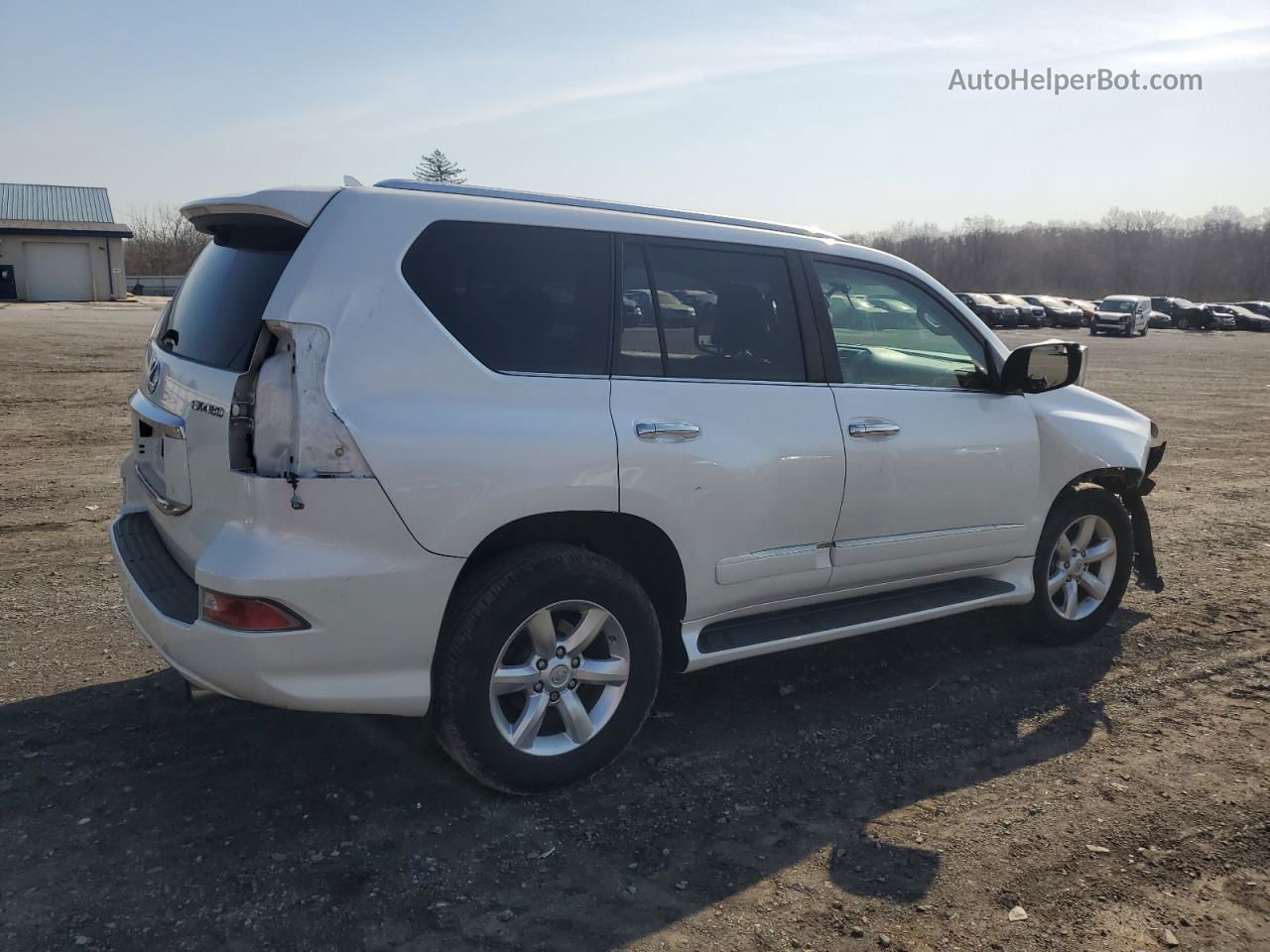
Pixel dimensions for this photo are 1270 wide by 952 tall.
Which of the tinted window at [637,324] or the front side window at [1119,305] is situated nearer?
the tinted window at [637,324]

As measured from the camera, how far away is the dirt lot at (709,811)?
292 cm

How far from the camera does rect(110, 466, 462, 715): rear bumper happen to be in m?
3.04

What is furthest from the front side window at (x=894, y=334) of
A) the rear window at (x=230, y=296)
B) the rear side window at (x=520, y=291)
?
the rear window at (x=230, y=296)

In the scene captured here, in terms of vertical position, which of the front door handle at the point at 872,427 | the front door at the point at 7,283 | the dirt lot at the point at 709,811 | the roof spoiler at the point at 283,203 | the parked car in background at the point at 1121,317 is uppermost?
the front door at the point at 7,283

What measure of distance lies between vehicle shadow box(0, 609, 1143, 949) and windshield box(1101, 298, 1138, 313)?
154 ft

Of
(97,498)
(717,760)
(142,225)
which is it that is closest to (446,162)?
(142,225)

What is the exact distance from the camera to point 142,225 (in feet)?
299

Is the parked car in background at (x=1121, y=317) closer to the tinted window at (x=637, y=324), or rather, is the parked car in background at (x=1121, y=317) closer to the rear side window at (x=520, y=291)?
the tinted window at (x=637, y=324)

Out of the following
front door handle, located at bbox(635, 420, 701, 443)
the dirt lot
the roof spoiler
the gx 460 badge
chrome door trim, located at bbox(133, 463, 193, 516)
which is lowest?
the dirt lot

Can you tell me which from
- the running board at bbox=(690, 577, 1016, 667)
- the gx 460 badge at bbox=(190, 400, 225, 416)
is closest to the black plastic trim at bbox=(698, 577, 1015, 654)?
the running board at bbox=(690, 577, 1016, 667)

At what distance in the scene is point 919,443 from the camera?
14.3 ft

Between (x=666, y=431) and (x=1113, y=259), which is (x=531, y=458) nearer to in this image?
(x=666, y=431)

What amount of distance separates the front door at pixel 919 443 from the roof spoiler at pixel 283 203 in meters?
2.05

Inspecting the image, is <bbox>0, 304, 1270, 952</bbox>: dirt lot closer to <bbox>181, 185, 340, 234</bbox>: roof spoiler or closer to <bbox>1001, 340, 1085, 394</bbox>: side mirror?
<bbox>1001, 340, 1085, 394</bbox>: side mirror
